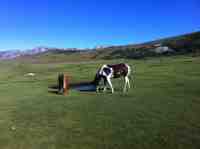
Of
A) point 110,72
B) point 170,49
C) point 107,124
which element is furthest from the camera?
point 170,49

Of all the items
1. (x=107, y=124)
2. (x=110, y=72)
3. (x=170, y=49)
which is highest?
(x=170, y=49)

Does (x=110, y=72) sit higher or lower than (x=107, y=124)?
higher

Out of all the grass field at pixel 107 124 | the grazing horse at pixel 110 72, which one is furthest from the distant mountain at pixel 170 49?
the grass field at pixel 107 124

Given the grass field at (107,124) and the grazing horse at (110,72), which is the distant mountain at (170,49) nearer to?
the grazing horse at (110,72)

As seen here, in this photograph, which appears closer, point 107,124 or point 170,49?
point 107,124

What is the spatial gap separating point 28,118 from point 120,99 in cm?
658

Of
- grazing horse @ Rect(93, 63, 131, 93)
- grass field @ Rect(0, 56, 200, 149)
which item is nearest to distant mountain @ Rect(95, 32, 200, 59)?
grazing horse @ Rect(93, 63, 131, 93)

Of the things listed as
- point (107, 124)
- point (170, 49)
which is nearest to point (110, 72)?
point (107, 124)

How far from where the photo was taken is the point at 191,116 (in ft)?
34.5

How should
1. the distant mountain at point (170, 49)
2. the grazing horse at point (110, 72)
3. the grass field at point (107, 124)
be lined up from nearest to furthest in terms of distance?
the grass field at point (107, 124)
the grazing horse at point (110, 72)
the distant mountain at point (170, 49)

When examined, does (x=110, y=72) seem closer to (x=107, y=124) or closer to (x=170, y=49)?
(x=107, y=124)

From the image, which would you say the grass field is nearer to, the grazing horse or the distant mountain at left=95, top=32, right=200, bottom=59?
the grazing horse

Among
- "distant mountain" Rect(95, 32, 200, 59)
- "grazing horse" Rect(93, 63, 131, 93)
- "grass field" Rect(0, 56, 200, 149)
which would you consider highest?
"distant mountain" Rect(95, 32, 200, 59)

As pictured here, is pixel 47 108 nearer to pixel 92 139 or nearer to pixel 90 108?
pixel 90 108
